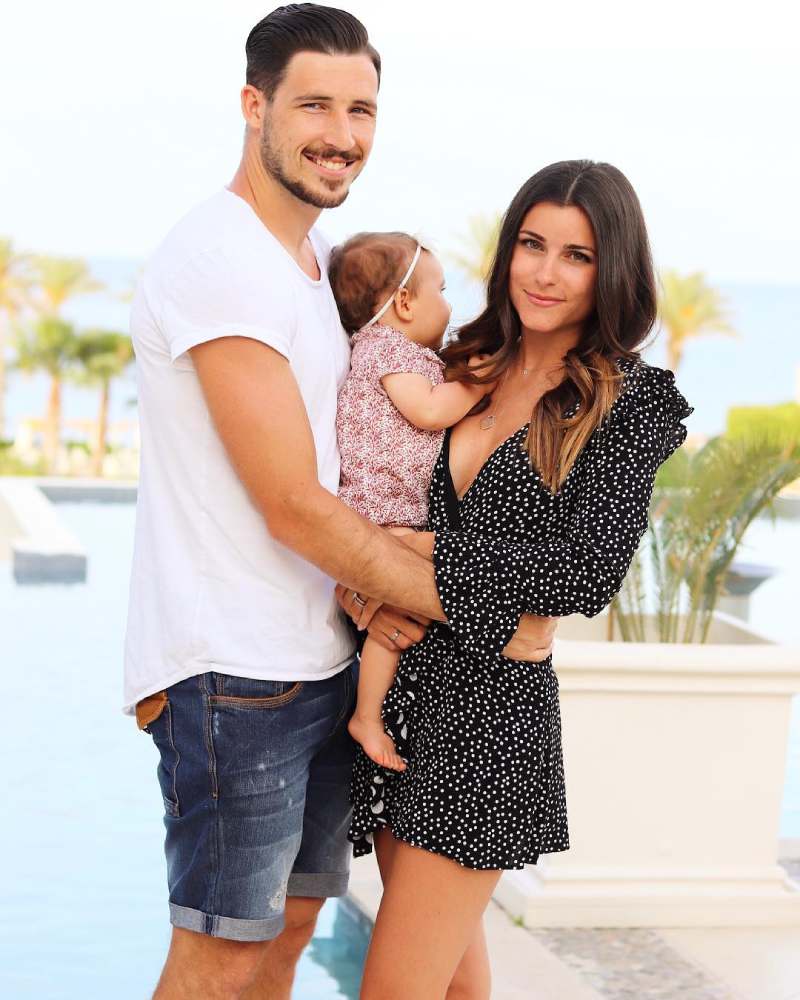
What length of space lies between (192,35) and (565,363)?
69.2m

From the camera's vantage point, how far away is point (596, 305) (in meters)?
2.11

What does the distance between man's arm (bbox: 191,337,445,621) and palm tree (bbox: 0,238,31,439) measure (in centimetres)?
2517

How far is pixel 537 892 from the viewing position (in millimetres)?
3639

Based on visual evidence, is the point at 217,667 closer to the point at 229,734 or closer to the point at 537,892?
the point at 229,734

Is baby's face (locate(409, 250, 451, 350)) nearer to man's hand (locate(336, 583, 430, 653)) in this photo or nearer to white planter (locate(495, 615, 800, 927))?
man's hand (locate(336, 583, 430, 653))

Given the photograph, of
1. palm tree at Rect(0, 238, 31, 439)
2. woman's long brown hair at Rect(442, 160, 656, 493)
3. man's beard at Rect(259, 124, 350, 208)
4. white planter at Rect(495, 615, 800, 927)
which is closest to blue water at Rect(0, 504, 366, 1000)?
white planter at Rect(495, 615, 800, 927)

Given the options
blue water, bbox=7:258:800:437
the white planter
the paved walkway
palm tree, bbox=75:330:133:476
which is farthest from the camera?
blue water, bbox=7:258:800:437

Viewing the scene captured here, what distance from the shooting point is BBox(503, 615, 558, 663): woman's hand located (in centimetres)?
203

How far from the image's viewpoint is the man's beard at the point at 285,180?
201 cm

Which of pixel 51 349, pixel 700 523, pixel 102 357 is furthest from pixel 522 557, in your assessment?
pixel 51 349

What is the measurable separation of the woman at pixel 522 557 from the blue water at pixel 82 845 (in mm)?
1598

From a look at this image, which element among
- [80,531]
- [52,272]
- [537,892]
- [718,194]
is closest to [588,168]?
[537,892]

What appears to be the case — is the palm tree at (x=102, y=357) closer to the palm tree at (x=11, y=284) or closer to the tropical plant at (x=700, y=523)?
the palm tree at (x=11, y=284)

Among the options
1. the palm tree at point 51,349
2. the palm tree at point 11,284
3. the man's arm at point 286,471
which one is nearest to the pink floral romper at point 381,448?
the man's arm at point 286,471
